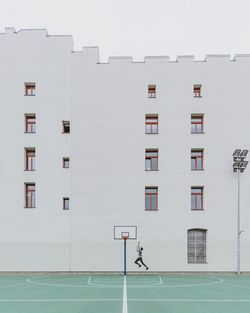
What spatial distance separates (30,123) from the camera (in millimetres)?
24734

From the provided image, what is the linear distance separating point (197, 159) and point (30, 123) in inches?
505

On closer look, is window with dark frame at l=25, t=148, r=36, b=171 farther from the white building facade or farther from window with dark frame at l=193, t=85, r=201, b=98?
window with dark frame at l=193, t=85, r=201, b=98

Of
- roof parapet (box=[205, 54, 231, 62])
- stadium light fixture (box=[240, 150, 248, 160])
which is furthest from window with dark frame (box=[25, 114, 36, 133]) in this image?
stadium light fixture (box=[240, 150, 248, 160])

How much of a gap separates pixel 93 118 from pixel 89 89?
7.22ft

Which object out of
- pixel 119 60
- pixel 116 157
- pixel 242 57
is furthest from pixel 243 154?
pixel 119 60

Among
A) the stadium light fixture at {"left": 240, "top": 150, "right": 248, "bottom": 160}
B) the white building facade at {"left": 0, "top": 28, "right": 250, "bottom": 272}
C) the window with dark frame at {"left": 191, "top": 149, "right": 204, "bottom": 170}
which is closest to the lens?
the stadium light fixture at {"left": 240, "top": 150, "right": 248, "bottom": 160}

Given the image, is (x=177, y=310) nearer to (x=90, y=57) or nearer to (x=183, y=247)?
(x=183, y=247)

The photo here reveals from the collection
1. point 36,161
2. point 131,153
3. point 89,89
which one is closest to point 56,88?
point 89,89

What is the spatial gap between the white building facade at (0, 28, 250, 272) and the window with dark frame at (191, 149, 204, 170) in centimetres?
8

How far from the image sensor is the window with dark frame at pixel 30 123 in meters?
24.6

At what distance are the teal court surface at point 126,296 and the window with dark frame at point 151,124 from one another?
10561mm

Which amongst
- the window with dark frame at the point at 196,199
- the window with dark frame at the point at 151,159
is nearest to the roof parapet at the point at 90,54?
the window with dark frame at the point at 151,159

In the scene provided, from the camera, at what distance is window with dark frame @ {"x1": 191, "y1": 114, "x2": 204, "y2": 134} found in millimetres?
24422

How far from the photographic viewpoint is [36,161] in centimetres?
2394
